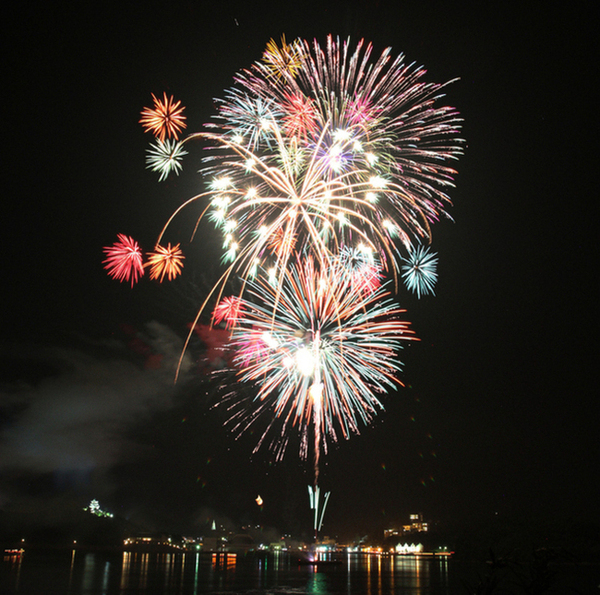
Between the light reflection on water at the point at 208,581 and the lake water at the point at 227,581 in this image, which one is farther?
the light reflection on water at the point at 208,581

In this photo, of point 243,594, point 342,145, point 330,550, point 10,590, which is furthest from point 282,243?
point 330,550

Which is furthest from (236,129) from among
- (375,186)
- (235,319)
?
(235,319)

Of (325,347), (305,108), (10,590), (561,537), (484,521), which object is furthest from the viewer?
(484,521)

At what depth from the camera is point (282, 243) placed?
826 inches

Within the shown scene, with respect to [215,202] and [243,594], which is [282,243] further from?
[243,594]

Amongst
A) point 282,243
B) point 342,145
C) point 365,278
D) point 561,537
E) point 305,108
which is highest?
point 305,108

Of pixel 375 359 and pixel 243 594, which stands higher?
pixel 375 359

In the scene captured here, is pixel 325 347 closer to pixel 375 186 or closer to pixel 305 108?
pixel 375 186

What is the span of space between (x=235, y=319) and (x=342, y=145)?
841cm

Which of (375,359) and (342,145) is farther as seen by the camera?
(375,359)

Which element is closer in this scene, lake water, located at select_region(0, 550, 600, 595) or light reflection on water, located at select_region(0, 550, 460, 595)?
lake water, located at select_region(0, 550, 600, 595)

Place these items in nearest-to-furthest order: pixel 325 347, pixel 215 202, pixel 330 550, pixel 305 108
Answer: pixel 305 108 < pixel 215 202 < pixel 325 347 < pixel 330 550

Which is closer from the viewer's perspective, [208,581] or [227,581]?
[208,581]

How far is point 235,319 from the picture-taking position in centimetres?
2178
